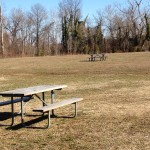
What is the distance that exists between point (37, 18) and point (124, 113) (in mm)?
64678

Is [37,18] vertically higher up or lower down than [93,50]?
higher up

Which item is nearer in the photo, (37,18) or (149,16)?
(149,16)

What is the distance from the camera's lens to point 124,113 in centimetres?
861

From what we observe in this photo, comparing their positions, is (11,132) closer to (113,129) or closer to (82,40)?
(113,129)

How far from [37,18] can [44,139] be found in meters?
66.8

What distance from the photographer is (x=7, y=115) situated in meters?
8.75

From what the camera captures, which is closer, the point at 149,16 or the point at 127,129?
the point at 127,129

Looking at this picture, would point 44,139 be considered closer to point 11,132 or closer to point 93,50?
point 11,132

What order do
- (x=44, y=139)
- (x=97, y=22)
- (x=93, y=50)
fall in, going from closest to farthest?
(x=44, y=139) → (x=93, y=50) → (x=97, y=22)

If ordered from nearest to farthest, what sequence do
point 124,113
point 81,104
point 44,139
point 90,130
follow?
point 44,139, point 90,130, point 124,113, point 81,104

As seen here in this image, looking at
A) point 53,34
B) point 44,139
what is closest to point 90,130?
point 44,139

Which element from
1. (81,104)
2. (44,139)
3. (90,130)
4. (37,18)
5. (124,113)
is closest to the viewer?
(44,139)

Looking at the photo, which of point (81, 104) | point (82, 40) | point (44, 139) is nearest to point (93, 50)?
point (82, 40)

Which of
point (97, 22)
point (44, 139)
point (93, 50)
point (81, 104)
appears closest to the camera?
point (44, 139)
